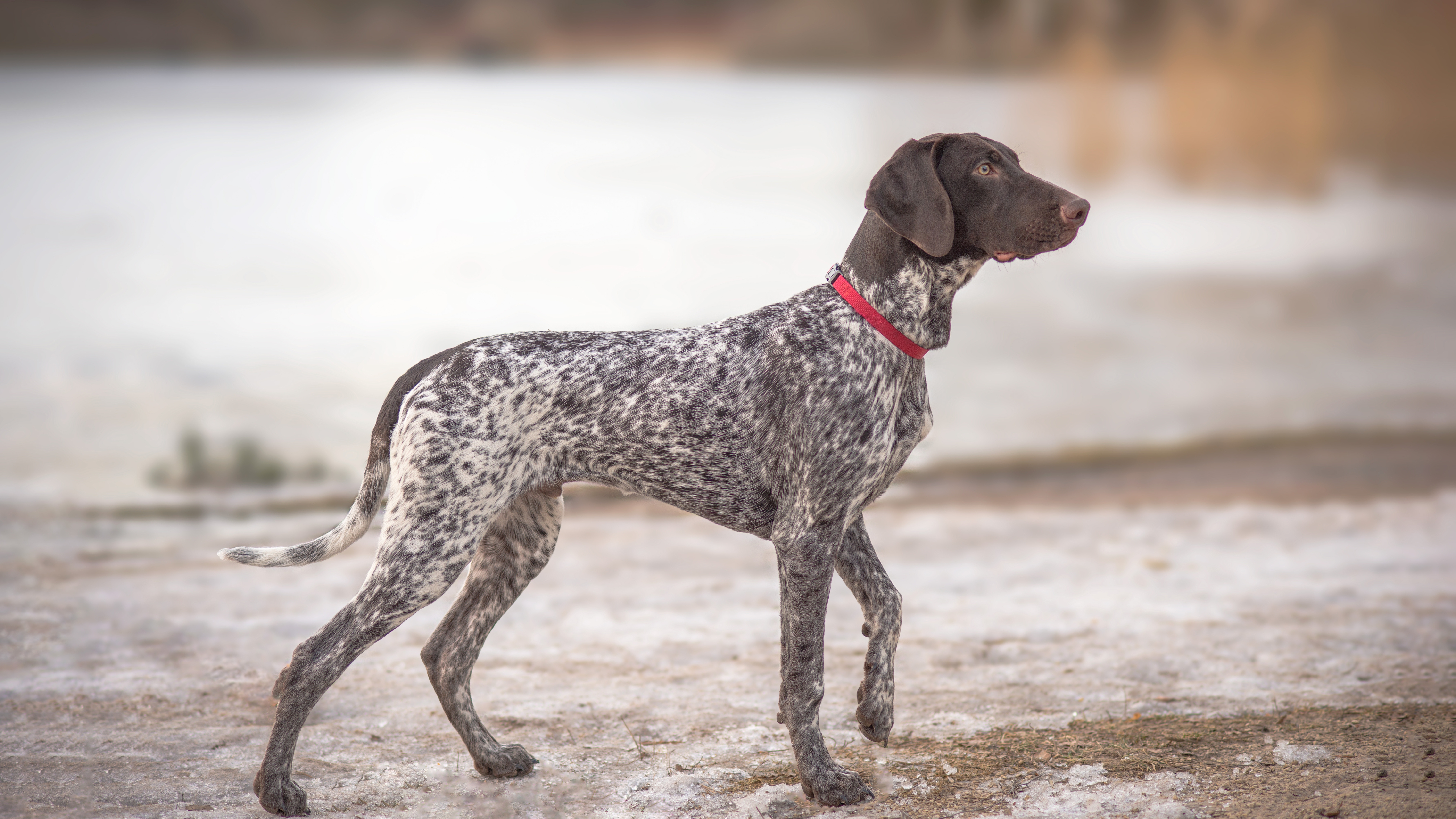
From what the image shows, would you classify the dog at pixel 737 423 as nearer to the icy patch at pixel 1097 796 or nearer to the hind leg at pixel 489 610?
the hind leg at pixel 489 610

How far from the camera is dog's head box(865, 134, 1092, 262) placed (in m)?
3.80

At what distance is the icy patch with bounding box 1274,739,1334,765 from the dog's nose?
2198 mm

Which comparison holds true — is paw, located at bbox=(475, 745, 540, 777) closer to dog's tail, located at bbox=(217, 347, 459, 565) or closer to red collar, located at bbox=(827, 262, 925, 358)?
dog's tail, located at bbox=(217, 347, 459, 565)

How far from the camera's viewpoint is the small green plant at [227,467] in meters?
9.34

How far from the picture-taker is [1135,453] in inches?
424

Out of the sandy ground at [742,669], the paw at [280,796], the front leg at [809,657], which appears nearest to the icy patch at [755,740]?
the sandy ground at [742,669]

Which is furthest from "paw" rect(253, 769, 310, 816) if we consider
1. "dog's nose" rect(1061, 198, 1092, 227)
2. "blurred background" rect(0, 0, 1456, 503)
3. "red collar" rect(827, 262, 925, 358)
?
"blurred background" rect(0, 0, 1456, 503)

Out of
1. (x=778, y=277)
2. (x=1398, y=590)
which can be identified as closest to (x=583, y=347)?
(x=1398, y=590)

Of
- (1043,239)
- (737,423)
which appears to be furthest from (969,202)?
(737,423)

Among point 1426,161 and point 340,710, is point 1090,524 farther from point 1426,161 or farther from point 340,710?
point 1426,161

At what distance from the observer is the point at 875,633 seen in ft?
14.1

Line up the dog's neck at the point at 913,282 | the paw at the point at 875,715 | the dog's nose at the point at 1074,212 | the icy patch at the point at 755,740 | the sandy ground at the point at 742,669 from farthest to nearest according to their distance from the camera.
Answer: the icy patch at the point at 755,740 < the paw at the point at 875,715 < the sandy ground at the point at 742,669 < the dog's neck at the point at 913,282 < the dog's nose at the point at 1074,212

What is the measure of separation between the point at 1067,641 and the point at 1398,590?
2.34 meters

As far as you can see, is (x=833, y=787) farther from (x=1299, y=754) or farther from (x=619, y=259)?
(x=619, y=259)
